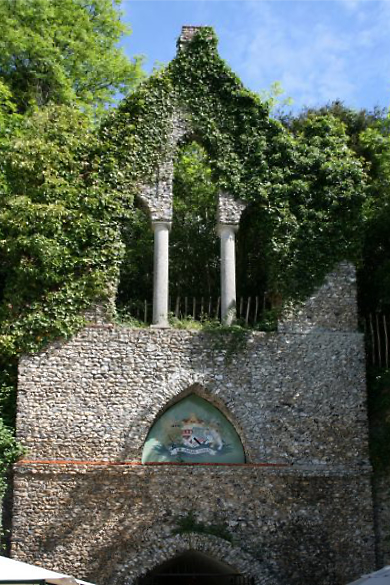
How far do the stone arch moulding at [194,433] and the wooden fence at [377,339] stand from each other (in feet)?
12.6

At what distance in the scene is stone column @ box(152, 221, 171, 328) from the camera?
16797mm

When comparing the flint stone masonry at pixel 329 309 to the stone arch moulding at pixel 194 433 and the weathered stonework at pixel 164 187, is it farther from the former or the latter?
the weathered stonework at pixel 164 187

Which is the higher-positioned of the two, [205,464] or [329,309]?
[329,309]

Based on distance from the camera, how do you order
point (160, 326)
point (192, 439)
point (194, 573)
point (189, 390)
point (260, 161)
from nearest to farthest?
point (194, 573) < point (192, 439) < point (189, 390) < point (160, 326) < point (260, 161)

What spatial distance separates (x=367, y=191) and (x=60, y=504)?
10.1 m

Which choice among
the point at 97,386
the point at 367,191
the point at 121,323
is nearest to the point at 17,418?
the point at 97,386

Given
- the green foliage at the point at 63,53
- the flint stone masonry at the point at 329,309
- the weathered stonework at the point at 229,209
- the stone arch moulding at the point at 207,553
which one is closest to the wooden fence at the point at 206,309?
the flint stone masonry at the point at 329,309

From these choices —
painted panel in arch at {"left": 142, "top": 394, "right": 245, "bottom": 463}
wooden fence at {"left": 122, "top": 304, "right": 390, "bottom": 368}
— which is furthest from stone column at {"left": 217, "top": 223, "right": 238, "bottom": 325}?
painted panel in arch at {"left": 142, "top": 394, "right": 245, "bottom": 463}

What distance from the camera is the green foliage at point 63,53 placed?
23.6 meters

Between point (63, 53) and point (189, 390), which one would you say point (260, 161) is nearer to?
point (189, 390)

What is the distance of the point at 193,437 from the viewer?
1596 centimetres

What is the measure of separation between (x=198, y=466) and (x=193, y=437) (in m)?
0.70

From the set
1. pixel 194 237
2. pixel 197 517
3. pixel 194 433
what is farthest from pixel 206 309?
pixel 197 517

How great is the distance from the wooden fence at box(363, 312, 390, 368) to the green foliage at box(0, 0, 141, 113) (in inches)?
439
